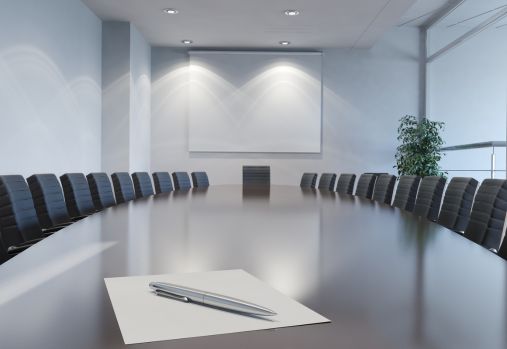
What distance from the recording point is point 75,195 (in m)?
3.43

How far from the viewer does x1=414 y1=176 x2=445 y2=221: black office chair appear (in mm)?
3143

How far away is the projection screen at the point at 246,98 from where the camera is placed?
30.4 ft

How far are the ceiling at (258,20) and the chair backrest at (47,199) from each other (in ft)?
14.1

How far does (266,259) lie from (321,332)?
507 mm

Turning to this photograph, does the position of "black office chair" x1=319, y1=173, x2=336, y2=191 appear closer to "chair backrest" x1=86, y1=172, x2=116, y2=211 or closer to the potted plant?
the potted plant

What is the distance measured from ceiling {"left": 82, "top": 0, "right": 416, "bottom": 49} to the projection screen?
0.30 metres

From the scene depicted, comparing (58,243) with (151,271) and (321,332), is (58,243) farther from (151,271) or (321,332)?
(321,332)

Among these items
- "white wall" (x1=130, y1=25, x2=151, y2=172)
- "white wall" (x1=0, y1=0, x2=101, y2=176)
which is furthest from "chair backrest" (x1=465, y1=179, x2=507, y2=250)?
"white wall" (x1=130, y1=25, x2=151, y2=172)

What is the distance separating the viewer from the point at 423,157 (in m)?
8.53

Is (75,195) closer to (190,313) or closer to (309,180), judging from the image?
(190,313)

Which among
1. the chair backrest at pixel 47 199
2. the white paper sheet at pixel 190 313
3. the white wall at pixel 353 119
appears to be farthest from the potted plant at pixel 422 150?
the white paper sheet at pixel 190 313

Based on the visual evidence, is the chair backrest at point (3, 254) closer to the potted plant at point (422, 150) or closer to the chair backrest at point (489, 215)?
the chair backrest at point (489, 215)

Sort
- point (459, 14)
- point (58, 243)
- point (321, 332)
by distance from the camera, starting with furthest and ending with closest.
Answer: point (459, 14) < point (58, 243) < point (321, 332)

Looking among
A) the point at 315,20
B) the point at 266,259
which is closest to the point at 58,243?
the point at 266,259
